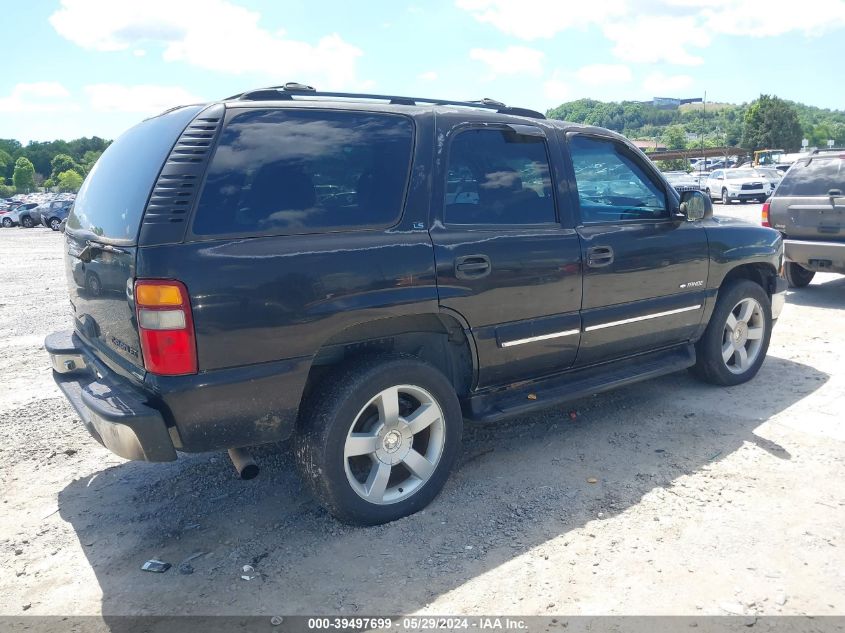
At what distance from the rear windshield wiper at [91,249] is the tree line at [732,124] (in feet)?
98.5

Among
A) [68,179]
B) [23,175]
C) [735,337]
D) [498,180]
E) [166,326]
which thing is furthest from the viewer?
[23,175]

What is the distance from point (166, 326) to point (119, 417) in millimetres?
424

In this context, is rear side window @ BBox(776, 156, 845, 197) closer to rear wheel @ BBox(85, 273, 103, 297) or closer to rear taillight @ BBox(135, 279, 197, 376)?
rear taillight @ BBox(135, 279, 197, 376)

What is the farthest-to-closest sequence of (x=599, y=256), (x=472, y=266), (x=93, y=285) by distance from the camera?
(x=599, y=256) < (x=472, y=266) < (x=93, y=285)

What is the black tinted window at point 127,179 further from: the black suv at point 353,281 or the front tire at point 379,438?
the front tire at point 379,438

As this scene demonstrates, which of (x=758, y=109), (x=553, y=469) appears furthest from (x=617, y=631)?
(x=758, y=109)

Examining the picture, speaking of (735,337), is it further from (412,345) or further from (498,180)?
(412,345)

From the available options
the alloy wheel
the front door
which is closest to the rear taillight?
the front door

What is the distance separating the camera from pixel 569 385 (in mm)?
4160

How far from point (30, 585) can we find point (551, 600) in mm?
2257

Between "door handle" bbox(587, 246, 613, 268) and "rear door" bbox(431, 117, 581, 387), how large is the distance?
0.36 ft

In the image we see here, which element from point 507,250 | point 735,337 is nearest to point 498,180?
point 507,250

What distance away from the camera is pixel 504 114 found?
13.0 ft

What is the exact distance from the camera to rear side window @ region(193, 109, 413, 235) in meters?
2.88
